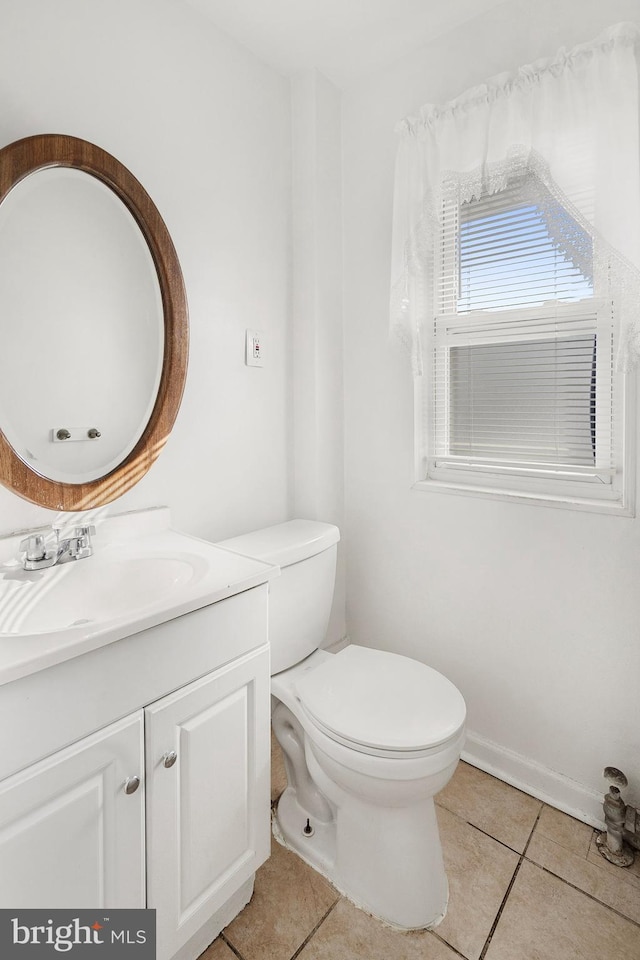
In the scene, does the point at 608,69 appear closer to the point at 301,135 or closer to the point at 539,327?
the point at 539,327

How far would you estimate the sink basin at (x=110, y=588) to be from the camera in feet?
2.80

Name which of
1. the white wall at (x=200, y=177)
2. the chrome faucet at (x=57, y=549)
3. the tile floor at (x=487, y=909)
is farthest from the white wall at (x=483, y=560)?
the chrome faucet at (x=57, y=549)

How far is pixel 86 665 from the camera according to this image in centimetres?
88

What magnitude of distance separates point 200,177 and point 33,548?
121 centimetres

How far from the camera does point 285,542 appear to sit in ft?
5.29

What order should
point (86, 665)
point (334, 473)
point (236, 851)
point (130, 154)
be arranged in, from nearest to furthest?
point (86, 665)
point (236, 851)
point (130, 154)
point (334, 473)

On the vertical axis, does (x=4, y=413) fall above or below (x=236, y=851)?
above

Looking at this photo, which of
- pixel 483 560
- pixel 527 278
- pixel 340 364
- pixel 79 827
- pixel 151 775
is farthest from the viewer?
pixel 340 364

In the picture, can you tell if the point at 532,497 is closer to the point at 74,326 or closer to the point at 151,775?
the point at 151,775

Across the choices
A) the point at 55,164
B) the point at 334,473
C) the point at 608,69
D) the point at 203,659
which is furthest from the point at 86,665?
the point at 608,69

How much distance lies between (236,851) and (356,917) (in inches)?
14.4

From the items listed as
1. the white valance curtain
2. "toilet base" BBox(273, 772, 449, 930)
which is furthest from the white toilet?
the white valance curtain

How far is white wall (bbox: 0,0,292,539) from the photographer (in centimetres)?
128

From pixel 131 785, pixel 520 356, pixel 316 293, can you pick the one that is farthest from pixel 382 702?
pixel 316 293
